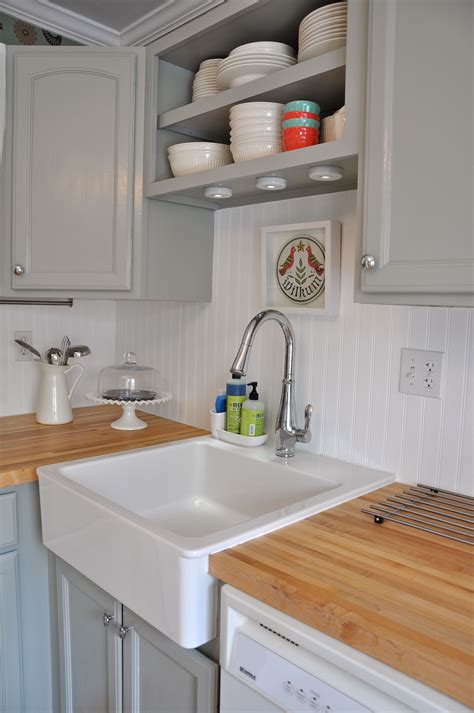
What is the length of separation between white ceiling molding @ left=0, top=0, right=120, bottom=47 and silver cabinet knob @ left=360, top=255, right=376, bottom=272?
150 cm

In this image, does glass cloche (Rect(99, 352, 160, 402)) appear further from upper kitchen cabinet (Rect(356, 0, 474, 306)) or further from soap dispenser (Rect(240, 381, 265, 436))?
upper kitchen cabinet (Rect(356, 0, 474, 306))

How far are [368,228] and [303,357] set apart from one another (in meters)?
0.57

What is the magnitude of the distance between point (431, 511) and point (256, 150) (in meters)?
0.93

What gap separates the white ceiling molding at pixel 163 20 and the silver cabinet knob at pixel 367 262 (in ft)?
3.88

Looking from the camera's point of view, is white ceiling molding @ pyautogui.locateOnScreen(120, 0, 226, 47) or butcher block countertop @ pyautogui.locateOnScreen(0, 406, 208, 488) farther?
white ceiling molding @ pyautogui.locateOnScreen(120, 0, 226, 47)

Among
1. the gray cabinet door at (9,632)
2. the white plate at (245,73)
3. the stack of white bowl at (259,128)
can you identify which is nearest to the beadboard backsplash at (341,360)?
the stack of white bowl at (259,128)

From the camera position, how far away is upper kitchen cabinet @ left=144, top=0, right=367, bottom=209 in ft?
3.85

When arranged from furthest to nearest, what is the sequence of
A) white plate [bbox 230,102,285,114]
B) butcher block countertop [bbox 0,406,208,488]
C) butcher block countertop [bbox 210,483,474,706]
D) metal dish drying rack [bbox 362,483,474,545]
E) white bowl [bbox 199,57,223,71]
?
white bowl [bbox 199,57,223,71] → butcher block countertop [bbox 0,406,208,488] → white plate [bbox 230,102,285,114] → metal dish drying rack [bbox 362,483,474,545] → butcher block countertop [bbox 210,483,474,706]

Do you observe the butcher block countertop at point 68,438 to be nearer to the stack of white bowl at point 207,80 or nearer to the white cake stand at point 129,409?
the white cake stand at point 129,409

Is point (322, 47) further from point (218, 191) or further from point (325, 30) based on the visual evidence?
point (218, 191)

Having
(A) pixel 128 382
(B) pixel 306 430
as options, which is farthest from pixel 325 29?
(A) pixel 128 382

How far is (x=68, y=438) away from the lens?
178cm

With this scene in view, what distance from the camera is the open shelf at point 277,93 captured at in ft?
Result: 4.10

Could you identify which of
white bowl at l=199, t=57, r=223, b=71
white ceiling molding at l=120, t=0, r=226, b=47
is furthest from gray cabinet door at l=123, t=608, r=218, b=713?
white ceiling molding at l=120, t=0, r=226, b=47
